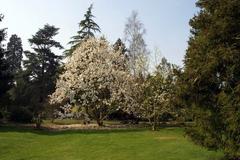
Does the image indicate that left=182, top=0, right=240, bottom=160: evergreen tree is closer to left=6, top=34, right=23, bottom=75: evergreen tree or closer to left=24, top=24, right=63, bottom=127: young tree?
left=24, top=24, right=63, bottom=127: young tree

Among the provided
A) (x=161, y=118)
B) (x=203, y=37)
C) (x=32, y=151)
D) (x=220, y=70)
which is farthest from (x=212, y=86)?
(x=161, y=118)

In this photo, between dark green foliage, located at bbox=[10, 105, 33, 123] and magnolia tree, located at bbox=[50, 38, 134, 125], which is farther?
dark green foliage, located at bbox=[10, 105, 33, 123]

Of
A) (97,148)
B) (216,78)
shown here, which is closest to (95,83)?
(97,148)

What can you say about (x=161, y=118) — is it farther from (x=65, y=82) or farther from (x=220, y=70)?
(x=220, y=70)

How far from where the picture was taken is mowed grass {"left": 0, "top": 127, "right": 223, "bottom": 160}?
2028 centimetres

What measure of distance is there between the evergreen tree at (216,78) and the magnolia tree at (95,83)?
734 inches

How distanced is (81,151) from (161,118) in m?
16.7

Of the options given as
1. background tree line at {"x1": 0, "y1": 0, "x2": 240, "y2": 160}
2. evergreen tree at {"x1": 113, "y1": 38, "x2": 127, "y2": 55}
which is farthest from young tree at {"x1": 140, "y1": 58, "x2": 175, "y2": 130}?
evergreen tree at {"x1": 113, "y1": 38, "x2": 127, "y2": 55}

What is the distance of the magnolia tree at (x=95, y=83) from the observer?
37406mm

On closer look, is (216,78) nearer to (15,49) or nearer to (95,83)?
(95,83)

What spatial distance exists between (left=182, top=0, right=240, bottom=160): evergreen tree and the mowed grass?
234cm

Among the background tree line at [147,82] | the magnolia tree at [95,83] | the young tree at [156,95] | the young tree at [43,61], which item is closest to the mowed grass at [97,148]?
the background tree line at [147,82]

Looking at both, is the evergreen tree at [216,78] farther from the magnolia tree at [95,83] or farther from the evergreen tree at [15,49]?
the evergreen tree at [15,49]

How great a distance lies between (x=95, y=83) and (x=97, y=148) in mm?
15415
